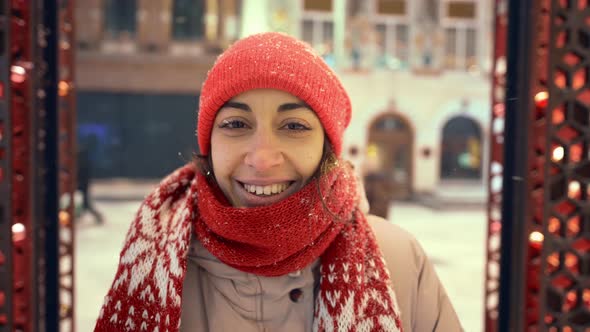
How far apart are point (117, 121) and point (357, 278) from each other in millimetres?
14368

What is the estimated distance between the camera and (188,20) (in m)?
14.7

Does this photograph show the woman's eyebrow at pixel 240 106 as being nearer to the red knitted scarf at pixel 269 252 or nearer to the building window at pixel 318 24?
the red knitted scarf at pixel 269 252

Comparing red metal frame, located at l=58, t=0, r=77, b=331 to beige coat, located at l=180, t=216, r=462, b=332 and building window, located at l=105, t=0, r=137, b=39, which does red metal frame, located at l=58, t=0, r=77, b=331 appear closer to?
beige coat, located at l=180, t=216, r=462, b=332

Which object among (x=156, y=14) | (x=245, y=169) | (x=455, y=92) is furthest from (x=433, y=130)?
(x=245, y=169)

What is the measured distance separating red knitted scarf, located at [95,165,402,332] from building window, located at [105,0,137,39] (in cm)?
1464

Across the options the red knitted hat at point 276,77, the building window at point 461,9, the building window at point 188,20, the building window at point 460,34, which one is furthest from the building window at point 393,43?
the red knitted hat at point 276,77

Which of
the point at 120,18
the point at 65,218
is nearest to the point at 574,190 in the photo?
the point at 65,218

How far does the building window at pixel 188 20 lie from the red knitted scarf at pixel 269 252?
14.1 m

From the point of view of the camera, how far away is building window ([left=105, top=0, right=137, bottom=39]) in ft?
48.0

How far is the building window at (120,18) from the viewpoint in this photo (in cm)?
1462

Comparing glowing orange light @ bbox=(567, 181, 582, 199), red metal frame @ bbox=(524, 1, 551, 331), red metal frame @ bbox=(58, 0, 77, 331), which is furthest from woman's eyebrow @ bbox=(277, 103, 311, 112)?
red metal frame @ bbox=(58, 0, 77, 331)

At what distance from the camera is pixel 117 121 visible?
14.6 meters

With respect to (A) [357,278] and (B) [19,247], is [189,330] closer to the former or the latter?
(A) [357,278]

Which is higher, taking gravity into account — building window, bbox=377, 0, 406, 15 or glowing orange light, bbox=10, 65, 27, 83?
building window, bbox=377, 0, 406, 15
